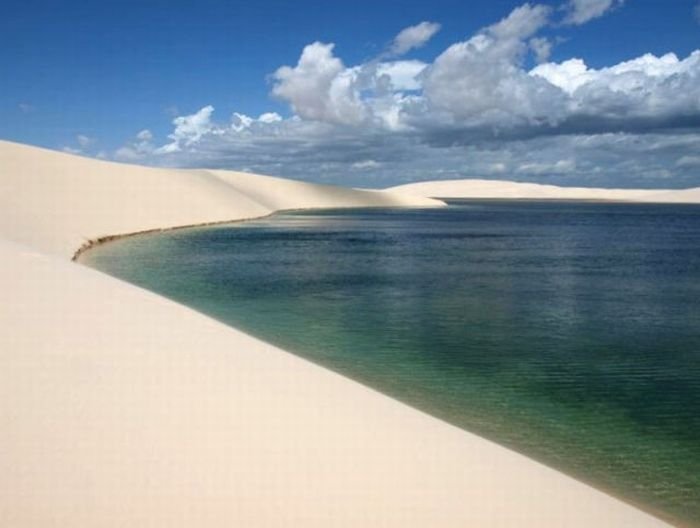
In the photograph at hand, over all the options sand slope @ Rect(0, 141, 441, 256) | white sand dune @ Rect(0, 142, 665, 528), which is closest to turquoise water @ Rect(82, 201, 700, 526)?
white sand dune @ Rect(0, 142, 665, 528)

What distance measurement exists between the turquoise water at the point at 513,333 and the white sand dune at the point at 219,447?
200cm

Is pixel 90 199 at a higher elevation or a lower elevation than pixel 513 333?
higher

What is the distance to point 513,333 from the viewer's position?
16.0 m

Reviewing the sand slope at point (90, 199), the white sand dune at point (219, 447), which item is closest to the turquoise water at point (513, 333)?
the white sand dune at point (219, 447)

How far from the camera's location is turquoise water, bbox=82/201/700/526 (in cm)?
894

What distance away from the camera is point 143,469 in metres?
5.39

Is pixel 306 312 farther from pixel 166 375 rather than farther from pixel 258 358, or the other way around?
pixel 166 375

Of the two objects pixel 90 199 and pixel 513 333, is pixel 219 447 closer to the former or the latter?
pixel 513 333

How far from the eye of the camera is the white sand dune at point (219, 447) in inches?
196

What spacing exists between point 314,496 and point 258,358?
15.4 feet

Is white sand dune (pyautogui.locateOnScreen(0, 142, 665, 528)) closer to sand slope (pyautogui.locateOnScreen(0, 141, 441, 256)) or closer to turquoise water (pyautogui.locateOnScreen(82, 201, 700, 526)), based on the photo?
turquoise water (pyautogui.locateOnScreen(82, 201, 700, 526))

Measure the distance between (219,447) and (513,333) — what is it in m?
11.2

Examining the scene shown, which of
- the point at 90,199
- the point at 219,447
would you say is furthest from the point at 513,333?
the point at 90,199

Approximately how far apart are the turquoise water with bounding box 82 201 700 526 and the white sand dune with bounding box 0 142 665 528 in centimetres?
200
